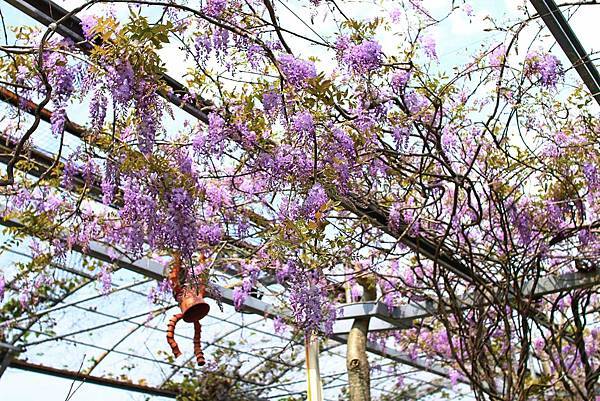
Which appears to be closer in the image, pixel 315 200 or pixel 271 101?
pixel 271 101

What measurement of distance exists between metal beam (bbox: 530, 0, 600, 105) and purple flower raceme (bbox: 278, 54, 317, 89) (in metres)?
1.01

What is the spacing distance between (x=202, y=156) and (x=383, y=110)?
2.75ft

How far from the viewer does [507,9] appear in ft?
12.5

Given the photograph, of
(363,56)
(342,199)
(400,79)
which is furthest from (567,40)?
(342,199)

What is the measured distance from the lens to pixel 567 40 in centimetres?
373

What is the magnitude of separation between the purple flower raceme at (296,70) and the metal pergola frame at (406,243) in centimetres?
50

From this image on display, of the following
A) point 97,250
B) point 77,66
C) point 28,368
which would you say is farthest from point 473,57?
point 28,368

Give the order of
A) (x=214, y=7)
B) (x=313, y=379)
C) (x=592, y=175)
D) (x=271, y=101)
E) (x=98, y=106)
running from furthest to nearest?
(x=313, y=379)
(x=592, y=175)
(x=271, y=101)
(x=214, y=7)
(x=98, y=106)

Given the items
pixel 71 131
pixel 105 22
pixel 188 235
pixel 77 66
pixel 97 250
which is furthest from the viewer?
pixel 97 250

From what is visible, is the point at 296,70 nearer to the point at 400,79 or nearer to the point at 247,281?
the point at 400,79

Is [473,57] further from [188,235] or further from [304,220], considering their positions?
[188,235]

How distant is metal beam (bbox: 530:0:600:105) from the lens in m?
3.50

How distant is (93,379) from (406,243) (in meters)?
4.64

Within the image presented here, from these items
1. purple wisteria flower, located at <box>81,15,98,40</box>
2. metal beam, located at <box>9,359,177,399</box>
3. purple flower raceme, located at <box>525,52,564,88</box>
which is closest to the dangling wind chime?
purple wisteria flower, located at <box>81,15,98,40</box>
